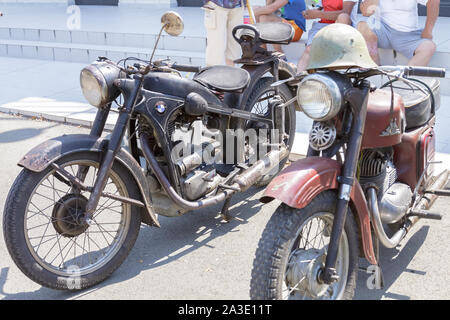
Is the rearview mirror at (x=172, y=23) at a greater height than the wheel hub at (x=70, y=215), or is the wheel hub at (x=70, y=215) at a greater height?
the rearview mirror at (x=172, y=23)

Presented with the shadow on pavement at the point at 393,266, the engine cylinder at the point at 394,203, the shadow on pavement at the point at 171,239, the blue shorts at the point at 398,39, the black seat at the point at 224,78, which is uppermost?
the black seat at the point at 224,78

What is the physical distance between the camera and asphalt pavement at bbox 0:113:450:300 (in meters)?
3.37

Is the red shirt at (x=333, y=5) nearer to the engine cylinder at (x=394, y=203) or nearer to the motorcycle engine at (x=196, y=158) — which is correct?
the motorcycle engine at (x=196, y=158)

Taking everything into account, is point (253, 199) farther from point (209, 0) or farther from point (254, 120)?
point (209, 0)

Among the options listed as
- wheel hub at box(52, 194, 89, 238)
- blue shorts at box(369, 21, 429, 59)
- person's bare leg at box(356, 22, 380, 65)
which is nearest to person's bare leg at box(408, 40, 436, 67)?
blue shorts at box(369, 21, 429, 59)

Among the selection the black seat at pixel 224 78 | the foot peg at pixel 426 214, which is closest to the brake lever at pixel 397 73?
the foot peg at pixel 426 214

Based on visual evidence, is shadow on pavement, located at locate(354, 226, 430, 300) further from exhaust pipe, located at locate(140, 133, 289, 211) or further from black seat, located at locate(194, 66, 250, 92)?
black seat, located at locate(194, 66, 250, 92)

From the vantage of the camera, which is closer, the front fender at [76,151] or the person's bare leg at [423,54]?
the front fender at [76,151]

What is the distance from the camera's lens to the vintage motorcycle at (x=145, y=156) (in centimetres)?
326

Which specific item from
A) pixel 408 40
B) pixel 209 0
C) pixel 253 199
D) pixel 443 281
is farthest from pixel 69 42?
pixel 443 281

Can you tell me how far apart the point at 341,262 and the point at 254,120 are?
1.67 metres

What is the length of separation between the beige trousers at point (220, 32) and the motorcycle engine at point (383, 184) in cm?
338

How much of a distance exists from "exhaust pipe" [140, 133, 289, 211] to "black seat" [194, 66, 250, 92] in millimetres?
576

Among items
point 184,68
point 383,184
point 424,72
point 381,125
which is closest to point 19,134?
point 184,68
